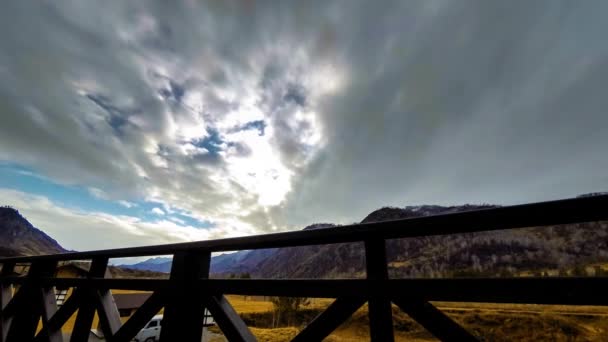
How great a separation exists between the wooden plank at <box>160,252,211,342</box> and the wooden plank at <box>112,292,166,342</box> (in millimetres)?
140

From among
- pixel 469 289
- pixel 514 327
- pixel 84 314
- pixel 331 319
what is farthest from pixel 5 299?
pixel 514 327

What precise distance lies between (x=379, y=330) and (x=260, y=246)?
2.81 ft

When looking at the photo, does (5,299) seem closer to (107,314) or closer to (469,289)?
(107,314)

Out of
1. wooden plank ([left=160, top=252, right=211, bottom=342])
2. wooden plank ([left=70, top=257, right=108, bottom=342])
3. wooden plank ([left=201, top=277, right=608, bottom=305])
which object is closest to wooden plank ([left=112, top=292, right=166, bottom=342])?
wooden plank ([left=160, top=252, right=211, bottom=342])

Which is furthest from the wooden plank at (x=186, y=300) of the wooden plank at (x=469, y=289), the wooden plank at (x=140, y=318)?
the wooden plank at (x=469, y=289)

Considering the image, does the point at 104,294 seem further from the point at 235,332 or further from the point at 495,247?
the point at 495,247

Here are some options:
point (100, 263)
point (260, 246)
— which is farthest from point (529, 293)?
point (100, 263)

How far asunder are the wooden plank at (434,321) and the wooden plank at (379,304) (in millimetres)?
81

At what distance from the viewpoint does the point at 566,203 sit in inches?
39.3

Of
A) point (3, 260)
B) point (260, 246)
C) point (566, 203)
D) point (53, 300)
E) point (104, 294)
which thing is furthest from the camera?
point (3, 260)

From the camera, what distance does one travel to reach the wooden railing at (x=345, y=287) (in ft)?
3.33

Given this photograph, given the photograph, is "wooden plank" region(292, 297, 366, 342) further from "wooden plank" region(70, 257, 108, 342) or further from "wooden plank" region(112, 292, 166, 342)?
"wooden plank" region(70, 257, 108, 342)

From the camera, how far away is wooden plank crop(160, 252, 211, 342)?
199cm

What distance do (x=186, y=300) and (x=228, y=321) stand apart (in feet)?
1.62
